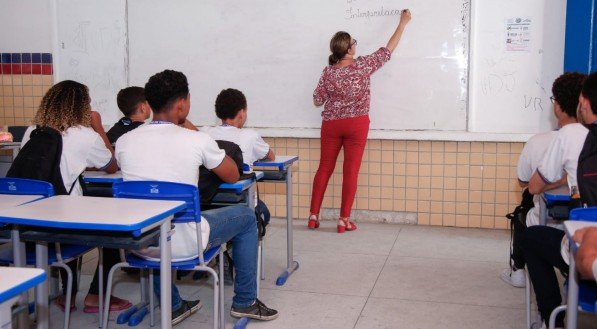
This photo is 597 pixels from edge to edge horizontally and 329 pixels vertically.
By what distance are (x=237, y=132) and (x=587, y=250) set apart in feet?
7.42

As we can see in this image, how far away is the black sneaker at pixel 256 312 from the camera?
121 inches

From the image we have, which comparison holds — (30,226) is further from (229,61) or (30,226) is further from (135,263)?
(229,61)

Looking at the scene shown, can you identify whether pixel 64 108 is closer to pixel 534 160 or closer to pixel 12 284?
pixel 12 284

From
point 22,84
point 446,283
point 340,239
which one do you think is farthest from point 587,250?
point 22,84

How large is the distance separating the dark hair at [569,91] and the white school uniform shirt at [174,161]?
6.05ft

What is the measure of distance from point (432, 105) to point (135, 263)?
314 centimetres

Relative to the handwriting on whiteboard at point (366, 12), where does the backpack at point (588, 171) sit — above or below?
below

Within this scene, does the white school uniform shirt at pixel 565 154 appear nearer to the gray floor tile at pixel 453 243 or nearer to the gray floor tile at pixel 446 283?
the gray floor tile at pixel 446 283

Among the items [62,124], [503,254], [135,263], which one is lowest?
[503,254]

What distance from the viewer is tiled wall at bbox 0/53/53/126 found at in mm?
5941

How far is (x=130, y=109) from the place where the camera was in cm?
368

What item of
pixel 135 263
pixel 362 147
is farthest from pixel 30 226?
pixel 362 147

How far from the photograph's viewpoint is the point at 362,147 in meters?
5.03

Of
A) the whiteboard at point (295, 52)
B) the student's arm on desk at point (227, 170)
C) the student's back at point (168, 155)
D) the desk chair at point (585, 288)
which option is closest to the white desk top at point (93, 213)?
the student's back at point (168, 155)
